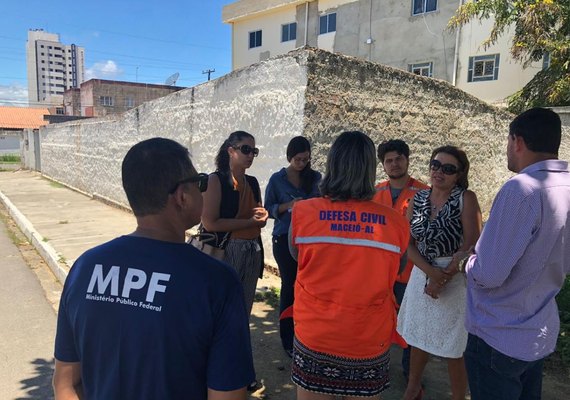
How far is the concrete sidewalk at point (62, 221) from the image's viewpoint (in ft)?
23.7

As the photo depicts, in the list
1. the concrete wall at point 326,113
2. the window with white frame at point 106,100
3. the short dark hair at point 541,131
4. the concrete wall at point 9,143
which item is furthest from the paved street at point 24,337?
the window with white frame at point 106,100

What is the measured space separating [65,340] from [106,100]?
4591 cm

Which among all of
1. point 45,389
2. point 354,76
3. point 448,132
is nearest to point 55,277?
point 45,389

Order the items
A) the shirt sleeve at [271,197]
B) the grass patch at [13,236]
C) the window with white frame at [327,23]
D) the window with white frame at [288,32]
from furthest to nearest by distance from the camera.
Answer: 1. the window with white frame at [288,32]
2. the window with white frame at [327,23]
3. the grass patch at [13,236]
4. the shirt sleeve at [271,197]

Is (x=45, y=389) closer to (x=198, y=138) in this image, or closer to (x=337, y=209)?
(x=337, y=209)

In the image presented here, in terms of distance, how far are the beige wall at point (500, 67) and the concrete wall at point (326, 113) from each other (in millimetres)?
8871

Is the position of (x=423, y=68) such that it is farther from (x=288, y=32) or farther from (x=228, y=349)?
(x=228, y=349)

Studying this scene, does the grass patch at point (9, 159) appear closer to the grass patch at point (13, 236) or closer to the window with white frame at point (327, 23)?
the window with white frame at point (327, 23)

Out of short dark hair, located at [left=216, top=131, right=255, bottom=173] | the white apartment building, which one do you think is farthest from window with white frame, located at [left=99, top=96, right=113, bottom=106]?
short dark hair, located at [left=216, top=131, right=255, bottom=173]

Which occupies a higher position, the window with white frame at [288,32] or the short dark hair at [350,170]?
the window with white frame at [288,32]

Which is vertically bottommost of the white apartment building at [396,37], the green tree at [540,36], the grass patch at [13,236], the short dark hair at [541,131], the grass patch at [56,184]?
the grass patch at [13,236]

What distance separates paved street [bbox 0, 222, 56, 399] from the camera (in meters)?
3.38

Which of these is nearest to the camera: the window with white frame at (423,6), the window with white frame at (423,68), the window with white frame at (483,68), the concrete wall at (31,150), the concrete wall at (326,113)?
the concrete wall at (326,113)

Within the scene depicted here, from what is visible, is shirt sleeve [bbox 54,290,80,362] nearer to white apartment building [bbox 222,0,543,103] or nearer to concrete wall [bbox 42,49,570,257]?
concrete wall [bbox 42,49,570,257]
